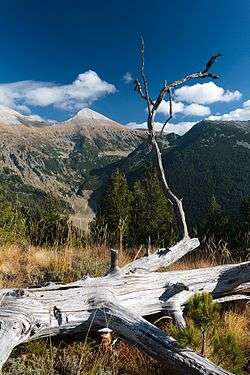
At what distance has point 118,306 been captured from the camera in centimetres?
468

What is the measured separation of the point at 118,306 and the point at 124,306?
0.41 metres

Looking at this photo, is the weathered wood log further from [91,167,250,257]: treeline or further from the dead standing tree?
[91,167,250,257]: treeline

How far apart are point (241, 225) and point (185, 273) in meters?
60.1

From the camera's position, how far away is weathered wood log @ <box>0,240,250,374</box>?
4.05 m

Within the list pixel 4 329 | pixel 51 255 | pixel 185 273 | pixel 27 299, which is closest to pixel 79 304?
pixel 27 299

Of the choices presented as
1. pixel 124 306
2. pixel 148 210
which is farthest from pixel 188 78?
pixel 148 210

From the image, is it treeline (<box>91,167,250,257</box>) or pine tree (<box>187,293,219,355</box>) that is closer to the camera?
pine tree (<box>187,293,219,355</box>)

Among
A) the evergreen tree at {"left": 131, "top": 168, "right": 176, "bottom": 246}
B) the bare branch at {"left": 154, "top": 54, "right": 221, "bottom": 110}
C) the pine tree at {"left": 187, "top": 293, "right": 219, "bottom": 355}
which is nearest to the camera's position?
the pine tree at {"left": 187, "top": 293, "right": 219, "bottom": 355}

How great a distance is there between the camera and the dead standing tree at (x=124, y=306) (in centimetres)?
404

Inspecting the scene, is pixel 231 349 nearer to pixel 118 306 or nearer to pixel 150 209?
pixel 118 306

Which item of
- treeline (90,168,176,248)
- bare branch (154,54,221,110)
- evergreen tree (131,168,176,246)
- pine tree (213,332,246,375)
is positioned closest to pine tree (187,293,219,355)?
pine tree (213,332,246,375)

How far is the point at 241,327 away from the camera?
572 centimetres

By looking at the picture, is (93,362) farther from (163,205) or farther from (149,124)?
(163,205)

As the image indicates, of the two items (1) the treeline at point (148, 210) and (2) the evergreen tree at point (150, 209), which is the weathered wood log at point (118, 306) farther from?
(2) the evergreen tree at point (150, 209)
